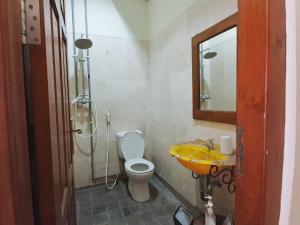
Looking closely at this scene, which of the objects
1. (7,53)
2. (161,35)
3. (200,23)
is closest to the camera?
(7,53)

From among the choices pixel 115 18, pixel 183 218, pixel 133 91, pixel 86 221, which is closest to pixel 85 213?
pixel 86 221

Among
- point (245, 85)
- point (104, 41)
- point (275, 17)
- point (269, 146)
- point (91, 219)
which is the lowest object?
point (91, 219)

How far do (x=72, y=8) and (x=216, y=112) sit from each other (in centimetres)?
223

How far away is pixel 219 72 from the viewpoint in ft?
5.38

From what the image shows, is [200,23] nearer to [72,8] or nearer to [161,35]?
[161,35]

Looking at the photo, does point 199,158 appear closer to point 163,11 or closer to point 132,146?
point 132,146

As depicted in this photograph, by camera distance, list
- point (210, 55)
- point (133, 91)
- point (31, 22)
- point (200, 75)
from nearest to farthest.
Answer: point (31, 22)
point (210, 55)
point (200, 75)
point (133, 91)

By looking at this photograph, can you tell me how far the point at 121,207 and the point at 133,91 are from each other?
5.24 ft

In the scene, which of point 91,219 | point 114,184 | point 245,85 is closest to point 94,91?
point 114,184

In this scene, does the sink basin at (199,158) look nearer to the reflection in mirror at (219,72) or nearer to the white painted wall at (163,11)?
the reflection in mirror at (219,72)

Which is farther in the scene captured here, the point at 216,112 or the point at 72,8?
the point at 72,8

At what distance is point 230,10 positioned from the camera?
141cm

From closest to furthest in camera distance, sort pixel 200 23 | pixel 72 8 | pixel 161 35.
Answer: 1. pixel 200 23
2. pixel 72 8
3. pixel 161 35

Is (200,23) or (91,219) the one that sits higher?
(200,23)
